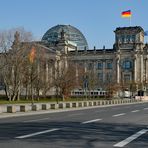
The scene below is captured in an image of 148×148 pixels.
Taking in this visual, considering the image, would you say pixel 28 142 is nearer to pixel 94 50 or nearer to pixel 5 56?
pixel 5 56

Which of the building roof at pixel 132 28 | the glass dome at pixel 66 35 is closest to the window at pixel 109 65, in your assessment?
the building roof at pixel 132 28

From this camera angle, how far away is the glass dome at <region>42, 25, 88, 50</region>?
18400cm

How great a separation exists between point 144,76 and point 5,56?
116 meters

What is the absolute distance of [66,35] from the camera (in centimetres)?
18325

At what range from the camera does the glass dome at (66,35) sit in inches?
7244

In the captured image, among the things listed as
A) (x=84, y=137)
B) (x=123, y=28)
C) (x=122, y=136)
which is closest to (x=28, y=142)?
(x=84, y=137)

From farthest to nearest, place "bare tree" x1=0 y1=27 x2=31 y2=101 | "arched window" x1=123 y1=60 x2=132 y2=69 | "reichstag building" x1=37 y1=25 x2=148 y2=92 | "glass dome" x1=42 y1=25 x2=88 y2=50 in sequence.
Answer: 1. "glass dome" x1=42 y1=25 x2=88 y2=50
2. "arched window" x1=123 y1=60 x2=132 y2=69
3. "reichstag building" x1=37 y1=25 x2=148 y2=92
4. "bare tree" x1=0 y1=27 x2=31 y2=101

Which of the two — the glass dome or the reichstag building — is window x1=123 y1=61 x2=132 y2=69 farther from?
the glass dome

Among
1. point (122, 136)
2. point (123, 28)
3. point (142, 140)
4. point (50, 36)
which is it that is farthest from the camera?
point (50, 36)

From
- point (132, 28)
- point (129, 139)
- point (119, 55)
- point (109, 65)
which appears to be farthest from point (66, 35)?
point (129, 139)

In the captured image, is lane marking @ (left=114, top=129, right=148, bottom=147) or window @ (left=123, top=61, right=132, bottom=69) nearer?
lane marking @ (left=114, top=129, right=148, bottom=147)

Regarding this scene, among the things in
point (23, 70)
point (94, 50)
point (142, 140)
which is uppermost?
point (94, 50)

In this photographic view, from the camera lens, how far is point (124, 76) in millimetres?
177500

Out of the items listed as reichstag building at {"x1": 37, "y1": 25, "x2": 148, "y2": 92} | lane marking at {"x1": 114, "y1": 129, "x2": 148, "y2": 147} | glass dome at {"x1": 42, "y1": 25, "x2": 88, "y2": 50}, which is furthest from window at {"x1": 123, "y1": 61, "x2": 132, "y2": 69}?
lane marking at {"x1": 114, "y1": 129, "x2": 148, "y2": 147}
